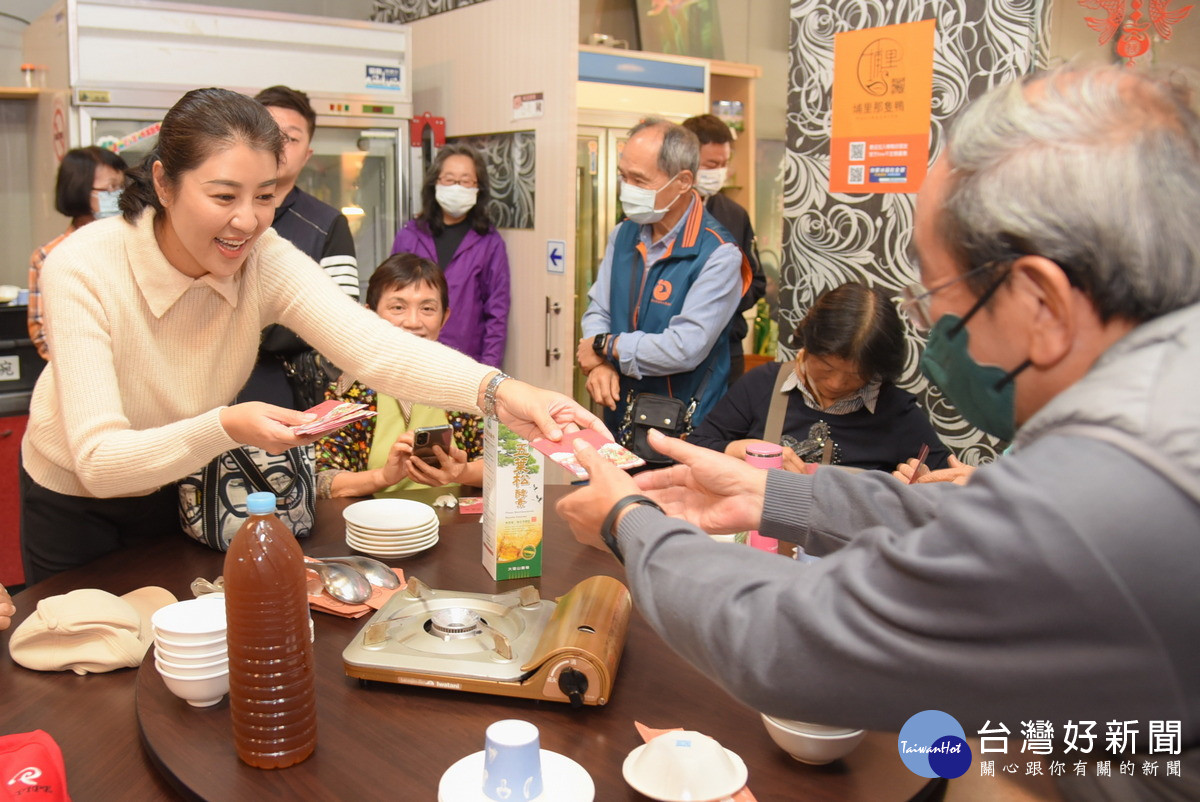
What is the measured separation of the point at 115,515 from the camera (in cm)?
207

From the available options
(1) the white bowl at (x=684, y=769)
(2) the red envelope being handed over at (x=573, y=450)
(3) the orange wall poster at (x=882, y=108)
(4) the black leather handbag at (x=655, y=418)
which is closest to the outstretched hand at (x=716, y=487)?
(2) the red envelope being handed over at (x=573, y=450)

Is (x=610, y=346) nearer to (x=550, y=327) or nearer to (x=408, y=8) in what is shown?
(x=550, y=327)

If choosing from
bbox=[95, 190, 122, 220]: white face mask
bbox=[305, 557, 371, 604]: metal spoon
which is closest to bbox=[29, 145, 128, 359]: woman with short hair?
bbox=[95, 190, 122, 220]: white face mask

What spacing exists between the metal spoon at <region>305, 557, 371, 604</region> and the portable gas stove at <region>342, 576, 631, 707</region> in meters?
0.12

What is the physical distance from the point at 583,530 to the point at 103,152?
367 cm

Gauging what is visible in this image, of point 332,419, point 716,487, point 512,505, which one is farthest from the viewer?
point 512,505

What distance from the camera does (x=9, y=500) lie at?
13.7ft

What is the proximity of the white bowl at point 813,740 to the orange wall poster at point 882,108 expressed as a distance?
2.70m

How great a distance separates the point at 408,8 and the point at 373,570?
213 inches

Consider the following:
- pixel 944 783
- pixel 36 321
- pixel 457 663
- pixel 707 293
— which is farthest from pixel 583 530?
pixel 36 321

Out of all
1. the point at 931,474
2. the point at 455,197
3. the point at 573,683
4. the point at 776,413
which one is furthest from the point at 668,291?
the point at 573,683

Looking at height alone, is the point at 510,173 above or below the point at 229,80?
below

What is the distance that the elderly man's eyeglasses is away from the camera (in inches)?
40.6

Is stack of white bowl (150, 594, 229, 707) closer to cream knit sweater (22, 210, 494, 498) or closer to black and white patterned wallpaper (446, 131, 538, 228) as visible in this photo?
cream knit sweater (22, 210, 494, 498)
